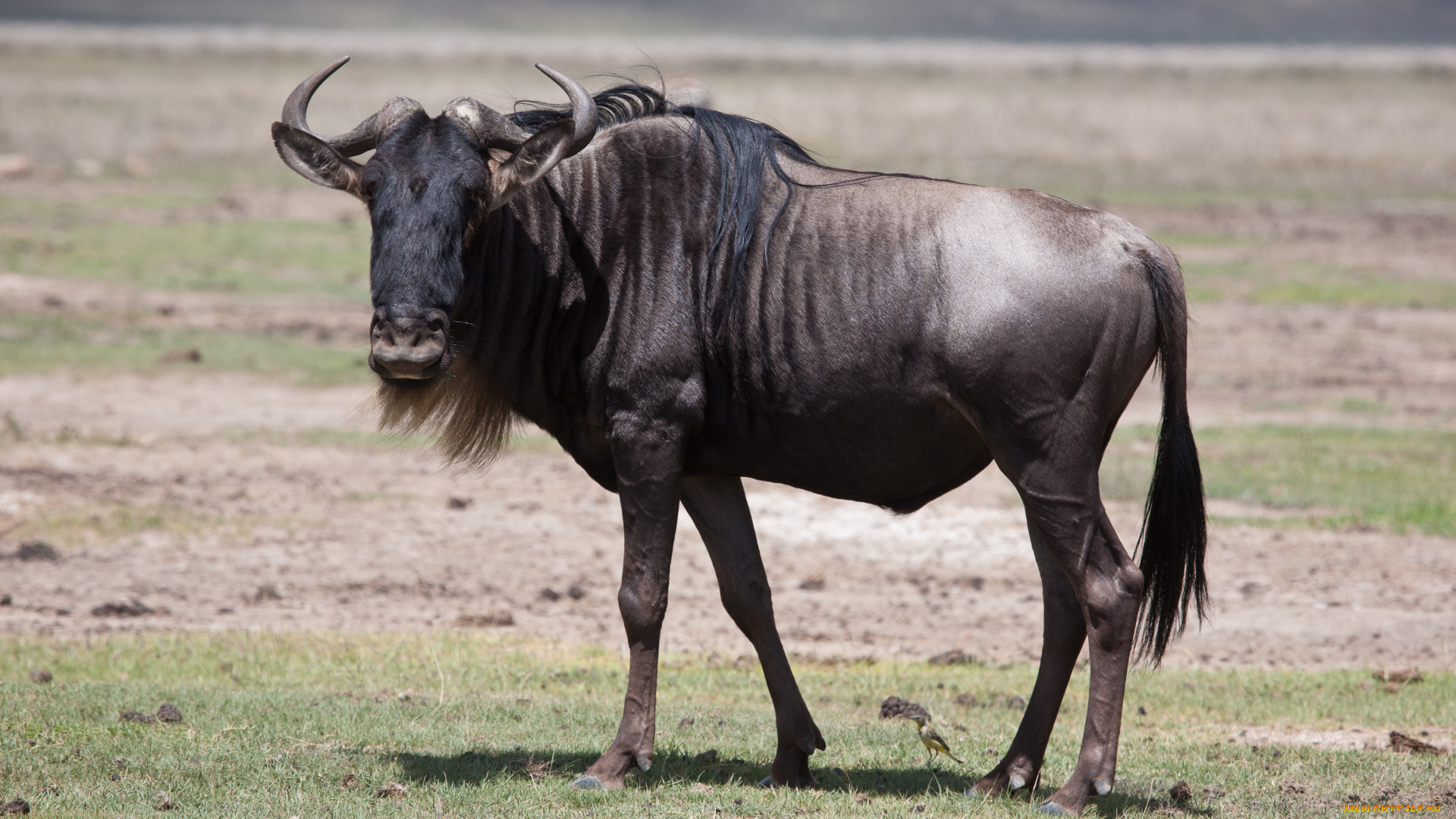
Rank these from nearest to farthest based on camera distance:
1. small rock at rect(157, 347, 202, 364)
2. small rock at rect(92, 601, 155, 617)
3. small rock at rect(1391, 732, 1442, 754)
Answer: small rock at rect(1391, 732, 1442, 754) → small rock at rect(92, 601, 155, 617) → small rock at rect(157, 347, 202, 364)

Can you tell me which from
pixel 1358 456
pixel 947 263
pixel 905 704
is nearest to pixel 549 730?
pixel 905 704

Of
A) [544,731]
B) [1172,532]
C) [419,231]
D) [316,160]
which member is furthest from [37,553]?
[1172,532]

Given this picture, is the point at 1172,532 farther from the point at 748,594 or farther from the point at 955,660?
the point at 955,660

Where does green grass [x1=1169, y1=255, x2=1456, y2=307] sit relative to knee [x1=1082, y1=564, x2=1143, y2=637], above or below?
above

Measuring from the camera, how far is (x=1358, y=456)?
12.6m

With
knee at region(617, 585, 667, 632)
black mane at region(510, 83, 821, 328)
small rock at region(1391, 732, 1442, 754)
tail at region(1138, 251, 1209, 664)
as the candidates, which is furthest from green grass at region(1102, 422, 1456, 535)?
knee at region(617, 585, 667, 632)

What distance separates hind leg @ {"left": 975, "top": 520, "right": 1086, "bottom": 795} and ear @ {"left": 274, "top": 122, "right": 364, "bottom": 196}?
2.86m

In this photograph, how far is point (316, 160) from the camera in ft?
17.5

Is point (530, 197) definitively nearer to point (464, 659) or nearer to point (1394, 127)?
point (464, 659)

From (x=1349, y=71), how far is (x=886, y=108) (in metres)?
54.8

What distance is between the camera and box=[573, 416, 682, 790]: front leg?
17.9 ft

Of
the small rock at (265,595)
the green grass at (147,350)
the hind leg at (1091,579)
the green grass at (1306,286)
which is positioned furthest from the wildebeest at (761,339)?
the green grass at (1306,286)

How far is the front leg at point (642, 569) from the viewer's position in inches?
215

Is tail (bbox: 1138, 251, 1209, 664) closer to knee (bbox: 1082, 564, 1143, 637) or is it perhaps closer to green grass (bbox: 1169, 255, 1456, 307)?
knee (bbox: 1082, 564, 1143, 637)
